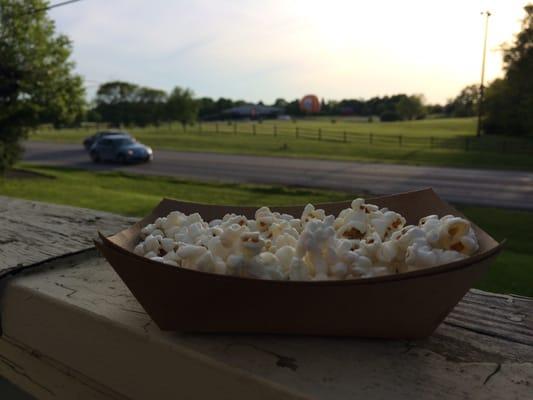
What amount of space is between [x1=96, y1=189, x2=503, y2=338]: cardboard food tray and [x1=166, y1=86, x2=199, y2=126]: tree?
72003mm

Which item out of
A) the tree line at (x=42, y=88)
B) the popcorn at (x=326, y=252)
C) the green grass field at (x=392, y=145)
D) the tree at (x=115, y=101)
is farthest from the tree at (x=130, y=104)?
the popcorn at (x=326, y=252)

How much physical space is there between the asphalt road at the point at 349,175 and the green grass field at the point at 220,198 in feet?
4.89

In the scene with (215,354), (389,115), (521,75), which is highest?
(521,75)

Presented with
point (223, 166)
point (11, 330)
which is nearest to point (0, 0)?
point (223, 166)

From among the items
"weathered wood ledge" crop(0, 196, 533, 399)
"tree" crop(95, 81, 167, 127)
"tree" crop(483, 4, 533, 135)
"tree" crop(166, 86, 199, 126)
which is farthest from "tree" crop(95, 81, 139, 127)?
"weathered wood ledge" crop(0, 196, 533, 399)

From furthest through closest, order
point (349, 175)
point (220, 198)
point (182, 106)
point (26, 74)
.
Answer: point (182, 106)
point (349, 175)
point (26, 74)
point (220, 198)

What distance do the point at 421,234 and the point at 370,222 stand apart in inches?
8.7

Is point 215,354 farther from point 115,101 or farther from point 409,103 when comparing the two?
point 115,101

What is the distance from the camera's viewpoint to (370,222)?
1177mm

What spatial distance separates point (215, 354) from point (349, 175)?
48.8 feet

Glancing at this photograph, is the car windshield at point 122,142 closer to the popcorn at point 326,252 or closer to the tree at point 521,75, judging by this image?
the tree at point 521,75

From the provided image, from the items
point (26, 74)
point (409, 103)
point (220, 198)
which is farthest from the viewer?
point (26, 74)

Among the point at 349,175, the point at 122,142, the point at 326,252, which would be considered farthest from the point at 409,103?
the point at 122,142

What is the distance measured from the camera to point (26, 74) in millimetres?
14227
